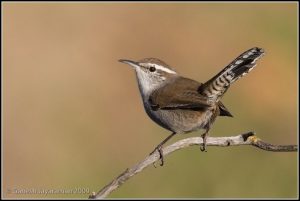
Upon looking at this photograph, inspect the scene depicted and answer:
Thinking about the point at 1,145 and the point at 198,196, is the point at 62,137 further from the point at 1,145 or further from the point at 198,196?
the point at 198,196

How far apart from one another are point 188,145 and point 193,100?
1.24 metres

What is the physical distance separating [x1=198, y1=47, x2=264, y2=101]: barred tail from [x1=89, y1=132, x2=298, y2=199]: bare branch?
86 centimetres

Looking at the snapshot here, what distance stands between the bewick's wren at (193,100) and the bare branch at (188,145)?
383 mm

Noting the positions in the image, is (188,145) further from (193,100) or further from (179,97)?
(179,97)

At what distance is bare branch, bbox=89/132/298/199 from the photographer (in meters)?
4.92

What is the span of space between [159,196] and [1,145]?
3918 mm

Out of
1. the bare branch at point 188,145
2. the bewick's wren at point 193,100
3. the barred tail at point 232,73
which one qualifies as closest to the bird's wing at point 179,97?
the bewick's wren at point 193,100

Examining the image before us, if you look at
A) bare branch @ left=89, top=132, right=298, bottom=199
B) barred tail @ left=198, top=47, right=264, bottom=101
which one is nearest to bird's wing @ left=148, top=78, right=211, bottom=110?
barred tail @ left=198, top=47, right=264, bottom=101

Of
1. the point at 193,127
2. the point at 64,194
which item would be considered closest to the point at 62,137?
the point at 64,194

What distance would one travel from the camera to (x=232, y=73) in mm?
6500

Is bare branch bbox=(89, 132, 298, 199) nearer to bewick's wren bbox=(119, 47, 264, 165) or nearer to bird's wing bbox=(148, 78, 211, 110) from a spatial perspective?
bewick's wren bbox=(119, 47, 264, 165)

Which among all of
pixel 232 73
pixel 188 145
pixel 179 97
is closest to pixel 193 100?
pixel 179 97

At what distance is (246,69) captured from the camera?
643cm

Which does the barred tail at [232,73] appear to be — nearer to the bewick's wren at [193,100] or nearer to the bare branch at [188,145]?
the bewick's wren at [193,100]
